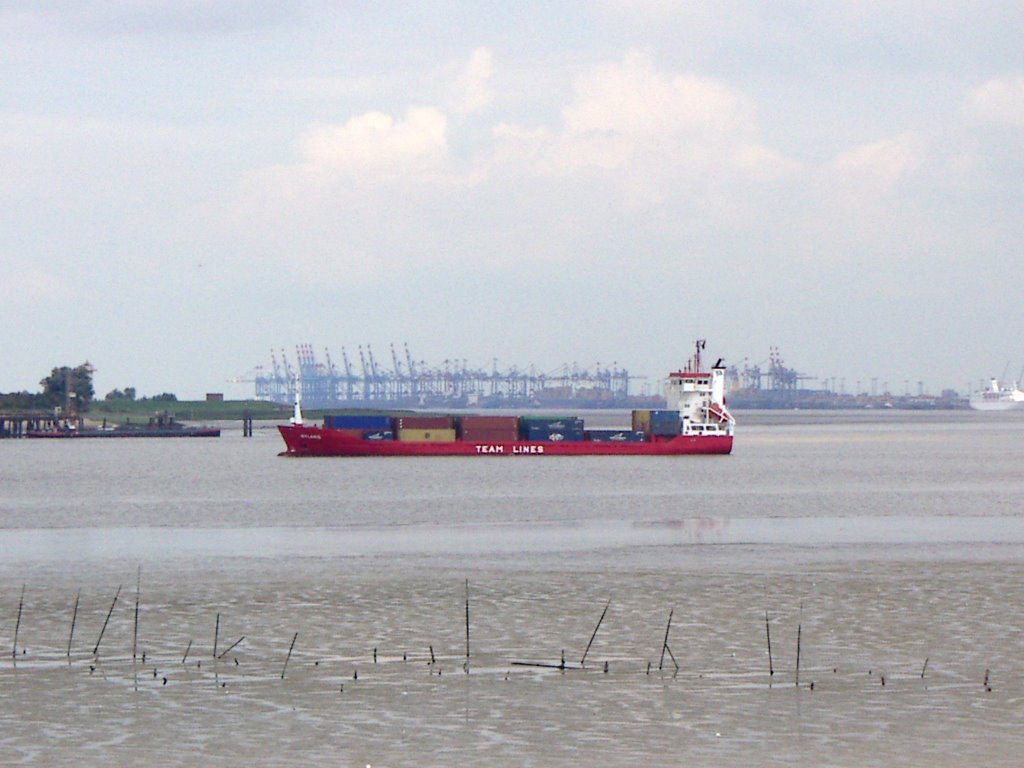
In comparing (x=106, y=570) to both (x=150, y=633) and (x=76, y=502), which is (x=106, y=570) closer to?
(x=150, y=633)

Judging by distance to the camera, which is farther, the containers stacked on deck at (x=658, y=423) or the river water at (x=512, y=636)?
the containers stacked on deck at (x=658, y=423)

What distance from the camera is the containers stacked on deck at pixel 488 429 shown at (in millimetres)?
140000

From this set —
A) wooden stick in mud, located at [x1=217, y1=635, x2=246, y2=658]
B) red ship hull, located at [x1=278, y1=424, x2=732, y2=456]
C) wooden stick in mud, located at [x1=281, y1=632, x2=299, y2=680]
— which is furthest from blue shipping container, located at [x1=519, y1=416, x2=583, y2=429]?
wooden stick in mud, located at [x1=217, y1=635, x2=246, y2=658]

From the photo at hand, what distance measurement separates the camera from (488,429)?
466ft

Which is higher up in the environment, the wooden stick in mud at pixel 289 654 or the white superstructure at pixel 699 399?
the white superstructure at pixel 699 399

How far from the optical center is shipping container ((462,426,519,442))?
139875 millimetres

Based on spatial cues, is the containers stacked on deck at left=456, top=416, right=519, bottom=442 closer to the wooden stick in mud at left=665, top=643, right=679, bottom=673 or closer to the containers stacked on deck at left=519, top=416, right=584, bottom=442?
the containers stacked on deck at left=519, top=416, right=584, bottom=442

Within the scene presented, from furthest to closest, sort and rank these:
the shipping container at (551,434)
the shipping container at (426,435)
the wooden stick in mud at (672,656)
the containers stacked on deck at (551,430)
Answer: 1. the containers stacked on deck at (551,430)
2. the shipping container at (551,434)
3. the shipping container at (426,435)
4. the wooden stick in mud at (672,656)

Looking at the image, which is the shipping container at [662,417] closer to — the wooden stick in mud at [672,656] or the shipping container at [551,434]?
the shipping container at [551,434]

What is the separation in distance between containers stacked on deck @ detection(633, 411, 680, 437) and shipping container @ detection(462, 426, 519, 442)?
10.9 m

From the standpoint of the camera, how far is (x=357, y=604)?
120 ft

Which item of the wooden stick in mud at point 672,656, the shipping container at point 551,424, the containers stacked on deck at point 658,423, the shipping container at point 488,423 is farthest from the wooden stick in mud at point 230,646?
the shipping container at point 551,424

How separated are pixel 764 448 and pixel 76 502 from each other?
108167 mm

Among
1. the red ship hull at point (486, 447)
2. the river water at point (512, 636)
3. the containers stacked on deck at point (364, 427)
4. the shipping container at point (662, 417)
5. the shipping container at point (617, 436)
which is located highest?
the shipping container at point (662, 417)
